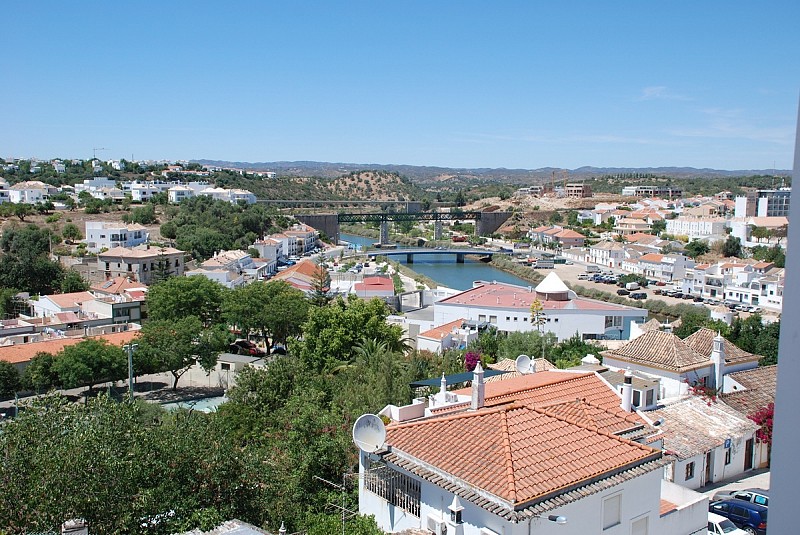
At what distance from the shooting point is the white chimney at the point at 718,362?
49.5ft

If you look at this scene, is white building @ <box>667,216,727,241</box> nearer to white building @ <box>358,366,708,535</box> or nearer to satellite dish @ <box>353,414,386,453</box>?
white building @ <box>358,366,708,535</box>

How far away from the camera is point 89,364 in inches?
806

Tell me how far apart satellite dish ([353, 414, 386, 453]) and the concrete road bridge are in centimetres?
6823

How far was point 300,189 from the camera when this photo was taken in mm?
118375

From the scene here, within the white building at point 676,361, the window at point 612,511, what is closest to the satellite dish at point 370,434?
the window at point 612,511

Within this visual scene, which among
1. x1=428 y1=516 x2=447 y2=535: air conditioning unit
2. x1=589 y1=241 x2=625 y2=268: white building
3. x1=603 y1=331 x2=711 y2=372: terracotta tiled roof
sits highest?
x1=428 y1=516 x2=447 y2=535: air conditioning unit

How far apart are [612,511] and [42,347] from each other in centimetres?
1998

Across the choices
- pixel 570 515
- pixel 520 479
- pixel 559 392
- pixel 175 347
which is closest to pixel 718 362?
pixel 559 392

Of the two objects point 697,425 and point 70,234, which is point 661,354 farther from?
point 70,234

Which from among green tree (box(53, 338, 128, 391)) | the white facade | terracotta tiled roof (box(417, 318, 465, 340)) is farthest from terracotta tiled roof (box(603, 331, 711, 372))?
green tree (box(53, 338, 128, 391))

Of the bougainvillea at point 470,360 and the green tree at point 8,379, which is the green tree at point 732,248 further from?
the green tree at point 8,379

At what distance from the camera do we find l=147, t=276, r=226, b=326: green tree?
1098 inches

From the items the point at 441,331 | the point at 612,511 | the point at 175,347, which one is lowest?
the point at 441,331

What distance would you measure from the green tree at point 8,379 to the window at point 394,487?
1580 cm
